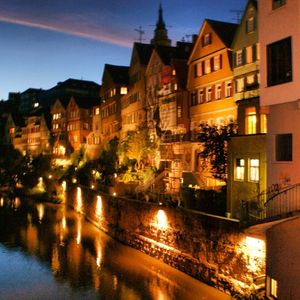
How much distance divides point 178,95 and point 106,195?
10.5m

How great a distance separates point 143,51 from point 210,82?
16.4 meters

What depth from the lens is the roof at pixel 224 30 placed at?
108ft

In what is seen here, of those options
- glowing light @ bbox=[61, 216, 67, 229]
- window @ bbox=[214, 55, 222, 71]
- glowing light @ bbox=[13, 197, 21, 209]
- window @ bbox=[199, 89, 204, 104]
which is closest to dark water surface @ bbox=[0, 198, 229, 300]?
glowing light @ bbox=[61, 216, 67, 229]

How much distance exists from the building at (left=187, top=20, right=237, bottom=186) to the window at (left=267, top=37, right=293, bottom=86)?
12981 millimetres

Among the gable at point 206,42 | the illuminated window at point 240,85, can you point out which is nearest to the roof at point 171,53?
the gable at point 206,42

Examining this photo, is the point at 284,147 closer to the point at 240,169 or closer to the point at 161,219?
the point at 240,169

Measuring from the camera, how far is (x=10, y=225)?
4278 centimetres

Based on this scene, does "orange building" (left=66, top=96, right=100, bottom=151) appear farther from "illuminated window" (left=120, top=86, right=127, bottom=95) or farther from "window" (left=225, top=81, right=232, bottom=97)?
"window" (left=225, top=81, right=232, bottom=97)

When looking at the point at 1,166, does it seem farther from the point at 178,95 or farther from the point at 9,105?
the point at 9,105

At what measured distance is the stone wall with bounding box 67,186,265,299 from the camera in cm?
1966

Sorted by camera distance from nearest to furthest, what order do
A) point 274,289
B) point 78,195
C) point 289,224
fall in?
point 289,224 → point 274,289 → point 78,195

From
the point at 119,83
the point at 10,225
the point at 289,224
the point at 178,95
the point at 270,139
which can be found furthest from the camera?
the point at 119,83

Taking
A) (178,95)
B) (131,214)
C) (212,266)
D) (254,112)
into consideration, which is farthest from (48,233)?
(254,112)

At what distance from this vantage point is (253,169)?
2186 cm
